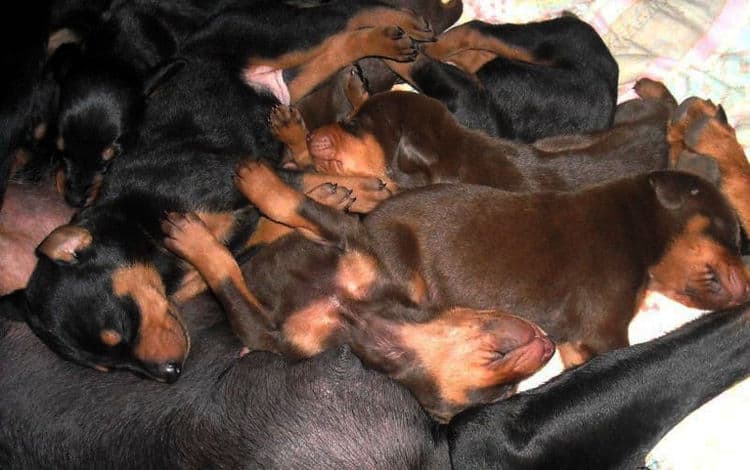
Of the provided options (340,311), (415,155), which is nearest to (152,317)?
(340,311)

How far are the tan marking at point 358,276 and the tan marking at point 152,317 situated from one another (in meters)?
0.51

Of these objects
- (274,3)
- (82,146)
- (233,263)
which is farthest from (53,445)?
(274,3)

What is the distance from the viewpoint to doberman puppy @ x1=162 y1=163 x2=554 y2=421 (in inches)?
93.7

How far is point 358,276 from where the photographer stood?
2.45 m

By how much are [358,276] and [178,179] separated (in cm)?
73

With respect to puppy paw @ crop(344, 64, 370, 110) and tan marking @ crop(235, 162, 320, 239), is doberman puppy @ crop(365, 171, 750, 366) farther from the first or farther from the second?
puppy paw @ crop(344, 64, 370, 110)

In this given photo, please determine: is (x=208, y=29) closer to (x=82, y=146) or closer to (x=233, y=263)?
(x=82, y=146)

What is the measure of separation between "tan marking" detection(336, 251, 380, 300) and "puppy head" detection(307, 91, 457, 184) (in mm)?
469

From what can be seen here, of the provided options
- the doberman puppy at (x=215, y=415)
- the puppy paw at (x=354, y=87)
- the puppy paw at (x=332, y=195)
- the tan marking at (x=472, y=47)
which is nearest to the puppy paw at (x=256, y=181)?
the puppy paw at (x=332, y=195)

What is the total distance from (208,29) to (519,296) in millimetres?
1495

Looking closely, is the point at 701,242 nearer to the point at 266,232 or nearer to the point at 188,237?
the point at 266,232

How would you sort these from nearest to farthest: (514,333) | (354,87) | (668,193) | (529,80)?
(514,333) < (668,193) < (529,80) < (354,87)

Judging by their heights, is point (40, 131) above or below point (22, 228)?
above

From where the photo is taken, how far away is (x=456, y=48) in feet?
10.1
